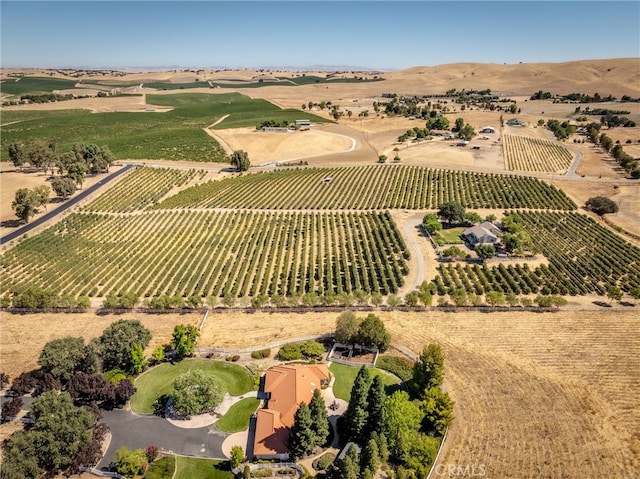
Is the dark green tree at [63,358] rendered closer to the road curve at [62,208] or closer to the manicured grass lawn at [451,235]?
the road curve at [62,208]

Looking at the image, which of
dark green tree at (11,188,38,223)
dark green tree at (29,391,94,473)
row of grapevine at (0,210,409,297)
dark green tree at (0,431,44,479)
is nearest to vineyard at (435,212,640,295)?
row of grapevine at (0,210,409,297)

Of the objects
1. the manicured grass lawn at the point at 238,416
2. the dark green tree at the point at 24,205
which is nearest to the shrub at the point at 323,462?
the manicured grass lawn at the point at 238,416

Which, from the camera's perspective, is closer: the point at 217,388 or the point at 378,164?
the point at 217,388

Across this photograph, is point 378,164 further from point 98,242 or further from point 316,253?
point 98,242

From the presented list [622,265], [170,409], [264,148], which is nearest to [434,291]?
[622,265]

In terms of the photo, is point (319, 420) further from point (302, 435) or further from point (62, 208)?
point (62, 208)

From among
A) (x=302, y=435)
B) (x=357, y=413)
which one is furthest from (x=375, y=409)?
(x=302, y=435)

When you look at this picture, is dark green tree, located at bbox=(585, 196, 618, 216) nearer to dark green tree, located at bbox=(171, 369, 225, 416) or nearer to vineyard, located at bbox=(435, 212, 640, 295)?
vineyard, located at bbox=(435, 212, 640, 295)
